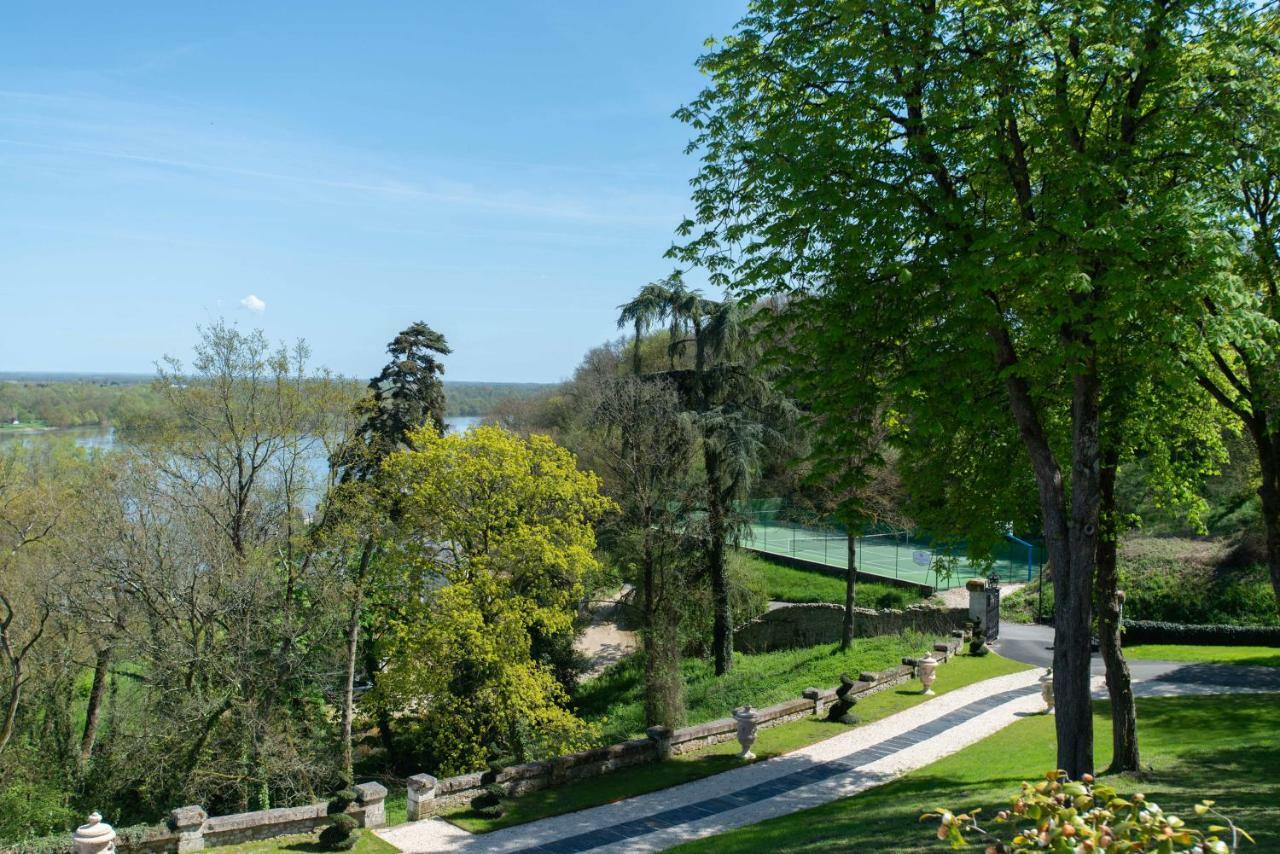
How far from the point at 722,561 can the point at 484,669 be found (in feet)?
33.3

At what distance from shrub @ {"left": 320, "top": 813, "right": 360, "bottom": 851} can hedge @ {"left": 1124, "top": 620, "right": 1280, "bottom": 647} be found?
23.5 m

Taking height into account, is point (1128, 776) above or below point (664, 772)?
above

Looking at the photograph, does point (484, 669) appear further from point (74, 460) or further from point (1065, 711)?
point (74, 460)

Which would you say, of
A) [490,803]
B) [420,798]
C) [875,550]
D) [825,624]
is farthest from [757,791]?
[875,550]

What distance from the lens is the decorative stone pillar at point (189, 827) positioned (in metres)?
13.2

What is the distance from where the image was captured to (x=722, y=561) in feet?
90.6

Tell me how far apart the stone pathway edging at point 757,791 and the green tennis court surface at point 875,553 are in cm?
1105

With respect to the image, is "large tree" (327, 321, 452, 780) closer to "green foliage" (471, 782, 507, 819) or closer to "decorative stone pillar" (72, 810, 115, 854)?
"green foliage" (471, 782, 507, 819)

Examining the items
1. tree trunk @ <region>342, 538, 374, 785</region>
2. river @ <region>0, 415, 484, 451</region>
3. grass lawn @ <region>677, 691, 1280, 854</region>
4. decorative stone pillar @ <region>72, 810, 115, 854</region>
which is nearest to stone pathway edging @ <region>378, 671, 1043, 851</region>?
grass lawn @ <region>677, 691, 1280, 854</region>

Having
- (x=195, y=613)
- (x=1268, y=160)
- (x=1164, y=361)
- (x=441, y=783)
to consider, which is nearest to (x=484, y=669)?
(x=441, y=783)

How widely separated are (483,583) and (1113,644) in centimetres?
1198

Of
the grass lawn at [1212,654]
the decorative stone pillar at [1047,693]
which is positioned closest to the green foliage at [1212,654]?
the grass lawn at [1212,654]

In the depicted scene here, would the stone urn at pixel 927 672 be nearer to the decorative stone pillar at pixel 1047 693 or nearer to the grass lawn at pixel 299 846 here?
the decorative stone pillar at pixel 1047 693

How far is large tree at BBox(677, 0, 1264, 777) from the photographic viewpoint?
9875mm
